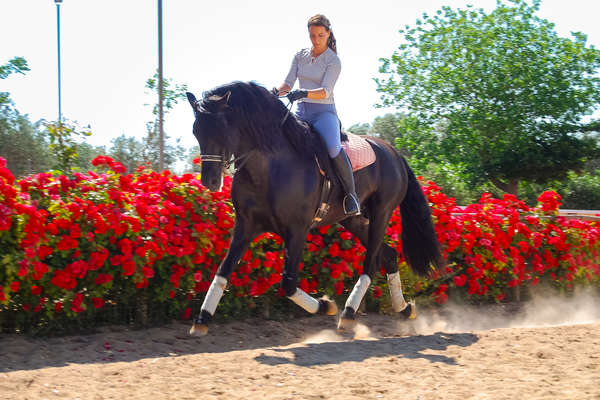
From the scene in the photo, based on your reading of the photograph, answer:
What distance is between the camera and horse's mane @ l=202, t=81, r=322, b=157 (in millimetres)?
4766

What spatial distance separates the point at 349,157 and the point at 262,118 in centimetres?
111

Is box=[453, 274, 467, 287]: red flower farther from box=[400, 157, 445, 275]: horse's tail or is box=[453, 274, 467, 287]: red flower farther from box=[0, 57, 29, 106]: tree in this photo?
box=[0, 57, 29, 106]: tree

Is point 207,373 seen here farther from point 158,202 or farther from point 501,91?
point 501,91

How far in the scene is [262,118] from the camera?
494 centimetres

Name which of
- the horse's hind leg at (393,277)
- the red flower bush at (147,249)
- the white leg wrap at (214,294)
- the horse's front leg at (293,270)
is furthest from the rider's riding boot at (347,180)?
the white leg wrap at (214,294)

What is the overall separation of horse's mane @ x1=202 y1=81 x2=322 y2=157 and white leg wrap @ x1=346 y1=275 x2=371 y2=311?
1.43 meters

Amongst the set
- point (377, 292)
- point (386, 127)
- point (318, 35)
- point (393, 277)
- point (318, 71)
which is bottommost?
point (377, 292)

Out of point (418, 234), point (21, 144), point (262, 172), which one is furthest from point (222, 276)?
point (21, 144)

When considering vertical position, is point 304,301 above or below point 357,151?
below

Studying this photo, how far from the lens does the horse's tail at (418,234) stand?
644 centimetres

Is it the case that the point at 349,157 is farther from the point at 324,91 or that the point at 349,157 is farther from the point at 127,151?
the point at 127,151

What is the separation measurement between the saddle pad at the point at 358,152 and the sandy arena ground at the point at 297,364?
1727 mm

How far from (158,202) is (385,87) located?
22.6 meters

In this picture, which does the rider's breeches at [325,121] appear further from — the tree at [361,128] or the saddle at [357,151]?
the tree at [361,128]
